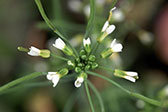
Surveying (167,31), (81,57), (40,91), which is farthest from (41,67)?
(167,31)

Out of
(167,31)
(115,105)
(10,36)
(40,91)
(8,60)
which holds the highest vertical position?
(10,36)

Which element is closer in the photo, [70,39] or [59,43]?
[59,43]

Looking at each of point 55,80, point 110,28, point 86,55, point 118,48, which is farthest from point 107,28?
point 55,80

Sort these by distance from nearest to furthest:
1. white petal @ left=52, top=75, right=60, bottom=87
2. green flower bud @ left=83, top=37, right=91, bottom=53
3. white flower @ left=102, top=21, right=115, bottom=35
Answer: white petal @ left=52, top=75, right=60, bottom=87, white flower @ left=102, top=21, right=115, bottom=35, green flower bud @ left=83, top=37, right=91, bottom=53

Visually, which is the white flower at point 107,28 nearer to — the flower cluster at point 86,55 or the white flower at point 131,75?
the flower cluster at point 86,55

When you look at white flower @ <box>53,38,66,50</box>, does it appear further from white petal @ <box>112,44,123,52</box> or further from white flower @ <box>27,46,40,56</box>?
white petal @ <box>112,44,123,52</box>

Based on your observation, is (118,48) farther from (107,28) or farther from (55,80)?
(55,80)

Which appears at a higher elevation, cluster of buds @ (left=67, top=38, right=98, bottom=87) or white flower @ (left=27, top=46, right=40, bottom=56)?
white flower @ (left=27, top=46, right=40, bottom=56)

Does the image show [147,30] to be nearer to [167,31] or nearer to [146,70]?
[167,31]

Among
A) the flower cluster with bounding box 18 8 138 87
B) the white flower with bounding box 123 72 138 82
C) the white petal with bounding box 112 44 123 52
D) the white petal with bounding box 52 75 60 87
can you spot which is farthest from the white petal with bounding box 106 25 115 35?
the white petal with bounding box 52 75 60 87
